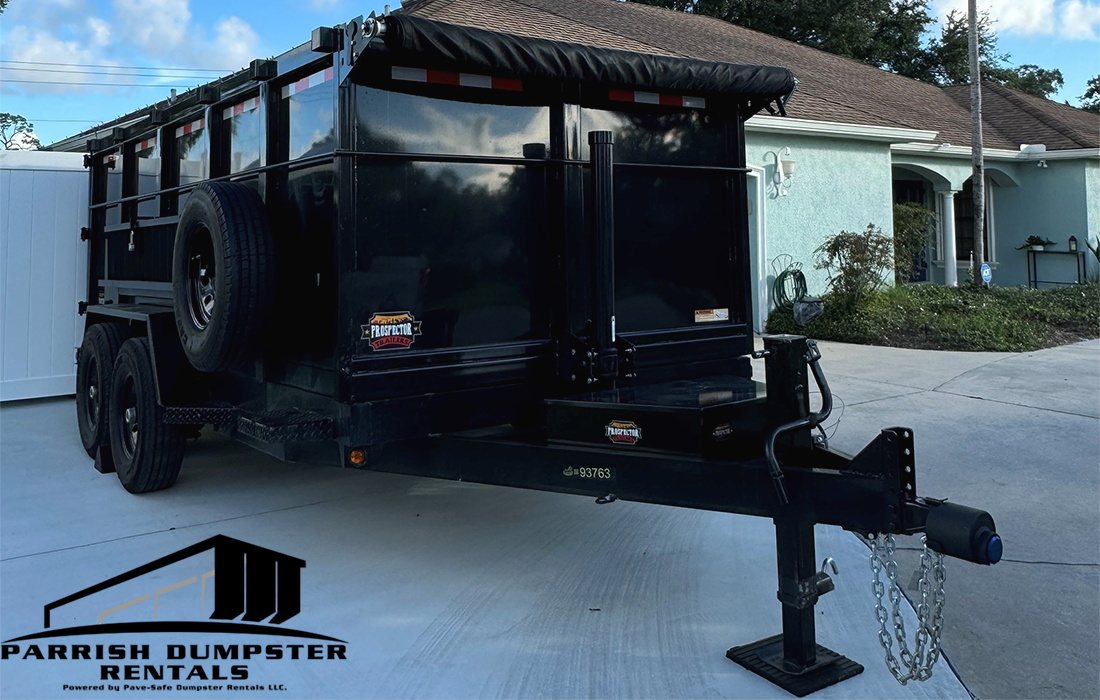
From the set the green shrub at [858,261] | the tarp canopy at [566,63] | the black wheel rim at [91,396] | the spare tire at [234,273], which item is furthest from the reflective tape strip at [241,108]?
the green shrub at [858,261]

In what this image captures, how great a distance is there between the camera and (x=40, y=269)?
28.6 ft

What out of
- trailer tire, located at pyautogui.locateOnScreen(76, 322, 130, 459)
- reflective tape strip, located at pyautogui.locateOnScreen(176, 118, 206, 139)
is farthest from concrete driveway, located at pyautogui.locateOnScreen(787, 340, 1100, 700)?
trailer tire, located at pyautogui.locateOnScreen(76, 322, 130, 459)

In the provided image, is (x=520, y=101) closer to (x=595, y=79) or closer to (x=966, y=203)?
(x=595, y=79)

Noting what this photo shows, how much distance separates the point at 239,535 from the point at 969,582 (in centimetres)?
364

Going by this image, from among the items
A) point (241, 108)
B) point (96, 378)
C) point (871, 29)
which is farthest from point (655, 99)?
point (871, 29)

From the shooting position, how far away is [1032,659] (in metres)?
3.45

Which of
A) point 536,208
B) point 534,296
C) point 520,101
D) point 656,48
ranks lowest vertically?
point 534,296

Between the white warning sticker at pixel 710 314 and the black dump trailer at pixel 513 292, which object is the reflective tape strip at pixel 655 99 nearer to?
the black dump trailer at pixel 513 292

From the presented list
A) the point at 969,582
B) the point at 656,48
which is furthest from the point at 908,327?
the point at 969,582

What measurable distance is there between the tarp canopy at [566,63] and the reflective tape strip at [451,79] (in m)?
0.04

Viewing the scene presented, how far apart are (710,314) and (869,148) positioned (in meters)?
12.0

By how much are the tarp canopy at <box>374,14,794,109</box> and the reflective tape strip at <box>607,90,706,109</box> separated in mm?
54

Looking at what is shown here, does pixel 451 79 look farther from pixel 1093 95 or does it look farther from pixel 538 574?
pixel 1093 95

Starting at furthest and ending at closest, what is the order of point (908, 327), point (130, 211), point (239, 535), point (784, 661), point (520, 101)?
point (908, 327)
point (130, 211)
point (239, 535)
point (520, 101)
point (784, 661)
